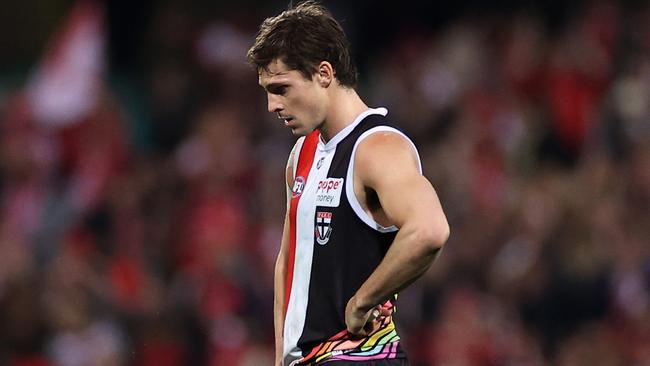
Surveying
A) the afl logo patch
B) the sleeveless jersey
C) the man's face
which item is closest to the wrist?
the sleeveless jersey

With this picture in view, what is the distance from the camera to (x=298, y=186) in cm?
505

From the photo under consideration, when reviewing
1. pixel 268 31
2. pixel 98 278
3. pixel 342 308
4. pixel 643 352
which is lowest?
pixel 643 352

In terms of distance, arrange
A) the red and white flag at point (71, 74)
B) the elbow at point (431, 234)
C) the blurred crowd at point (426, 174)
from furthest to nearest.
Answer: the red and white flag at point (71, 74), the blurred crowd at point (426, 174), the elbow at point (431, 234)

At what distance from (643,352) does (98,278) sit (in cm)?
389

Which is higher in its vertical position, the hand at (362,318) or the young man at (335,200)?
the young man at (335,200)

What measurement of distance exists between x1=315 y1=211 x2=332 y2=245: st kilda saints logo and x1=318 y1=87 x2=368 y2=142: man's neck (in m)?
0.29

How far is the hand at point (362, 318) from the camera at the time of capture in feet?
15.4

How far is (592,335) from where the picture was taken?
9.46 m

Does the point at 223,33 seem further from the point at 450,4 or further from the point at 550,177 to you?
the point at 550,177

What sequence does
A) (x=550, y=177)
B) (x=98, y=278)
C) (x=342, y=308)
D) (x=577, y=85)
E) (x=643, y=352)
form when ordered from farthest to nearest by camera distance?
(x=577, y=85)
(x=550, y=177)
(x=98, y=278)
(x=643, y=352)
(x=342, y=308)

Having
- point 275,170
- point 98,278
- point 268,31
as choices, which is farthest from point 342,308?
point 275,170

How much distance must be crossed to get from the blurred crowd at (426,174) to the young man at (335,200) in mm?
4548

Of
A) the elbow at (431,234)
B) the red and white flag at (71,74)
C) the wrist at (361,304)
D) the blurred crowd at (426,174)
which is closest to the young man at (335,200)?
the wrist at (361,304)

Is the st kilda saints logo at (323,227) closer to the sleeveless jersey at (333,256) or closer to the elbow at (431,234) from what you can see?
the sleeveless jersey at (333,256)
